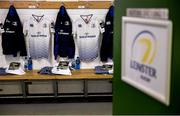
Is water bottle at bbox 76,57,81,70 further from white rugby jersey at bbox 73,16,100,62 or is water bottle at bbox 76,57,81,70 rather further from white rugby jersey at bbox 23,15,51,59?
white rugby jersey at bbox 23,15,51,59

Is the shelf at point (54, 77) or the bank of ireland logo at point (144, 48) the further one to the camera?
the shelf at point (54, 77)

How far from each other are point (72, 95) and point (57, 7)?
1579 millimetres

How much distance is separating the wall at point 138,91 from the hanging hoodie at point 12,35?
10.7ft

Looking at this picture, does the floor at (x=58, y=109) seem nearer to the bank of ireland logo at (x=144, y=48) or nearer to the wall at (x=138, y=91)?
the wall at (x=138, y=91)

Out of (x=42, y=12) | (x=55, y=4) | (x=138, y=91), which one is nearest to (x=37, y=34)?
(x=42, y=12)

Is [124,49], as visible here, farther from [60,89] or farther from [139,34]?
[60,89]

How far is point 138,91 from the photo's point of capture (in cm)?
174

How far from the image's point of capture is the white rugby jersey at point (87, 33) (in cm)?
505

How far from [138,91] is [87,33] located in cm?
339

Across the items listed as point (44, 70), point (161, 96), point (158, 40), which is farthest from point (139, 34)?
point (44, 70)

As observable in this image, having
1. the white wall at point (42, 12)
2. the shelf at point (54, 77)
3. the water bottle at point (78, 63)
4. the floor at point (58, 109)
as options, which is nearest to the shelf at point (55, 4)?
the white wall at point (42, 12)

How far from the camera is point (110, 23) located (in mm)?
5035

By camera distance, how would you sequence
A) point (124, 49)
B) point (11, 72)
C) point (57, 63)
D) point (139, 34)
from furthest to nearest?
1. point (57, 63)
2. point (11, 72)
3. point (124, 49)
4. point (139, 34)

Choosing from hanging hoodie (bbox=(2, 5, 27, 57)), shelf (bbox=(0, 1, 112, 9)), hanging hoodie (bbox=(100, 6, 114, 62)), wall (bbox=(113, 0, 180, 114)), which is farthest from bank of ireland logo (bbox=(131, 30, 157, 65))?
hanging hoodie (bbox=(2, 5, 27, 57))
